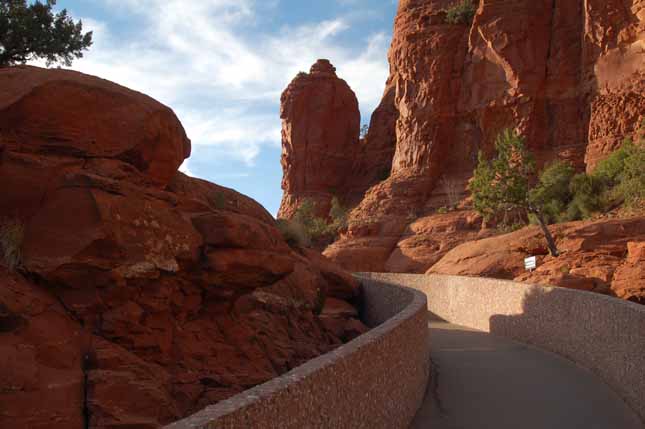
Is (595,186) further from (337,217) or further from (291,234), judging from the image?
(337,217)

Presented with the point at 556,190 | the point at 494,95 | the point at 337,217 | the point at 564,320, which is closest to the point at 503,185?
the point at 556,190

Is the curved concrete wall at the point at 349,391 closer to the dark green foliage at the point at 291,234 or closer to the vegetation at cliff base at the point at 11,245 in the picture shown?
the vegetation at cliff base at the point at 11,245

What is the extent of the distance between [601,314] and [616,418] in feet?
9.05

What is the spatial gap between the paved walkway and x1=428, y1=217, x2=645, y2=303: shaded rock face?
4764 mm

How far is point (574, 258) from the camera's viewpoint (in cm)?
2450

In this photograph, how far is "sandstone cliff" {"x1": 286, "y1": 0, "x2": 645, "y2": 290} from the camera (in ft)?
129

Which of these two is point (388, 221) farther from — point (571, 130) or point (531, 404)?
point (531, 404)

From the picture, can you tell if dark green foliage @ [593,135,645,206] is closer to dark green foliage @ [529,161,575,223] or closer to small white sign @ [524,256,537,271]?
dark green foliage @ [529,161,575,223]

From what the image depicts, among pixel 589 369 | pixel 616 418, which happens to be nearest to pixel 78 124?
pixel 616 418

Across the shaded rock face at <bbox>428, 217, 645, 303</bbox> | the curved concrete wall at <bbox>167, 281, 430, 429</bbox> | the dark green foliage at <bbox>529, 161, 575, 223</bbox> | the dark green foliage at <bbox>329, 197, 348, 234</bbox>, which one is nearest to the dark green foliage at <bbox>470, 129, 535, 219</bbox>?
the shaded rock face at <bbox>428, 217, 645, 303</bbox>

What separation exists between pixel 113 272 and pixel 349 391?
4.18 m

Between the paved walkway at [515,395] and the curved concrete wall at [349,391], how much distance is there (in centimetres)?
67

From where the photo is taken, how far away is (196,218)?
11.3 meters

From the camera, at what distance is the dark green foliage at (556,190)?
3653 centimetres
